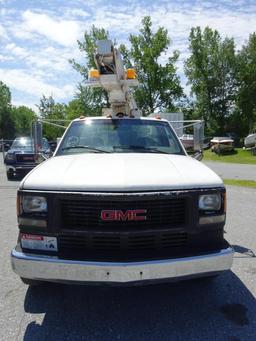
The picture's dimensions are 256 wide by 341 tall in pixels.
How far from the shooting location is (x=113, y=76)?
28.6 feet

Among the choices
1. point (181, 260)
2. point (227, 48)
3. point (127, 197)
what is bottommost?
point (181, 260)

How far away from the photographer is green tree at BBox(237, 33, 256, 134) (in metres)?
53.3

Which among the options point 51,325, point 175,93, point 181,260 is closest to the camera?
point 181,260

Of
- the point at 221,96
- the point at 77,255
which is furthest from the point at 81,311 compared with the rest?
the point at 221,96

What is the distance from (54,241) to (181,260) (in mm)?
1106

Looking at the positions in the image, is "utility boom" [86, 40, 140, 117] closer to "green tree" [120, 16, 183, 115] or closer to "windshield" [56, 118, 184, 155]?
"windshield" [56, 118, 184, 155]

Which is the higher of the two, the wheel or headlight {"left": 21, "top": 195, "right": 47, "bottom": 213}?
headlight {"left": 21, "top": 195, "right": 47, "bottom": 213}

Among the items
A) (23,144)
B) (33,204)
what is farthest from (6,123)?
(33,204)

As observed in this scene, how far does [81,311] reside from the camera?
3934 millimetres

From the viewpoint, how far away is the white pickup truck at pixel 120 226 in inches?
134

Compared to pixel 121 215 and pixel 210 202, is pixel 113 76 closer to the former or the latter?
pixel 210 202

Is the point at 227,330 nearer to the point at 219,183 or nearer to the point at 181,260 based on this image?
the point at 181,260

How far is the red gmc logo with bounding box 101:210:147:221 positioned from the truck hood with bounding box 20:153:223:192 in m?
0.19

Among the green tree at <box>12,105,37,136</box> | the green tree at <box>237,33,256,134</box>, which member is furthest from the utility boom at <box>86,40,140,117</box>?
the green tree at <box>12,105,37,136</box>
